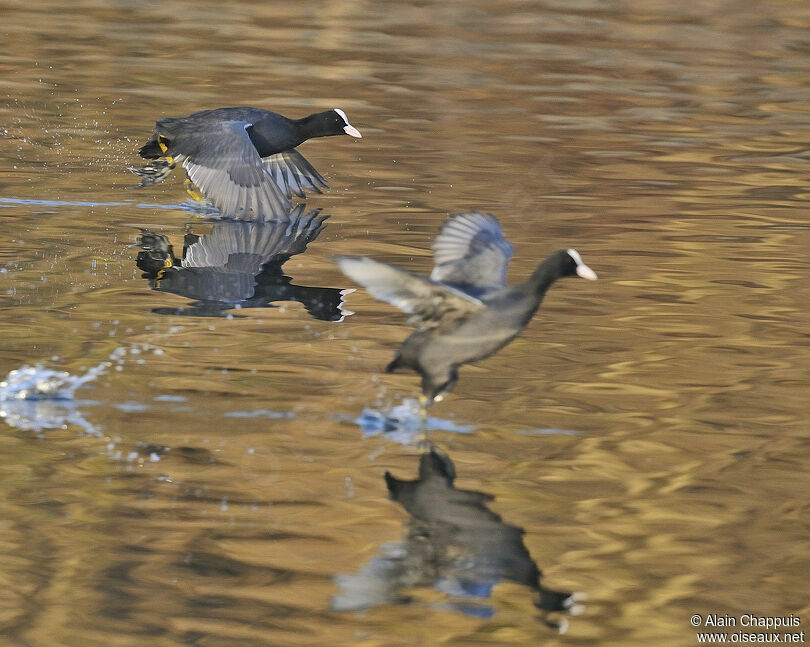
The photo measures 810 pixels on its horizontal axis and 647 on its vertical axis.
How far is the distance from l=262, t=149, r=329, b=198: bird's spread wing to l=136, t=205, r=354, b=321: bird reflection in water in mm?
595

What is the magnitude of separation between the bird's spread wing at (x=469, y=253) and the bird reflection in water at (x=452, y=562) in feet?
3.62

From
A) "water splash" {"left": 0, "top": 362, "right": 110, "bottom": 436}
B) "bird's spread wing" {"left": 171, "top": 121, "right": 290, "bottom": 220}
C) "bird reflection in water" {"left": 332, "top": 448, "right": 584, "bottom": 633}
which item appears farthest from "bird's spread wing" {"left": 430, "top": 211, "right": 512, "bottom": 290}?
"bird's spread wing" {"left": 171, "top": 121, "right": 290, "bottom": 220}

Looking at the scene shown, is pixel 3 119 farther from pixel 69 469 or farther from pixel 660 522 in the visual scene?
pixel 660 522

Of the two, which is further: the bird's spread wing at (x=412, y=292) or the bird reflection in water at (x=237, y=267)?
the bird reflection in water at (x=237, y=267)

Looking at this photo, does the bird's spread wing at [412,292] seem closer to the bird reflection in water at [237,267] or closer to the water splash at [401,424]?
the water splash at [401,424]

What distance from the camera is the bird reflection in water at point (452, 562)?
4.81 m

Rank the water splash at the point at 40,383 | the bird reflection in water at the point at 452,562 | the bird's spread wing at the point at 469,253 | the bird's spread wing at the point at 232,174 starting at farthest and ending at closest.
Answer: the bird's spread wing at the point at 232,174, the water splash at the point at 40,383, the bird's spread wing at the point at 469,253, the bird reflection in water at the point at 452,562

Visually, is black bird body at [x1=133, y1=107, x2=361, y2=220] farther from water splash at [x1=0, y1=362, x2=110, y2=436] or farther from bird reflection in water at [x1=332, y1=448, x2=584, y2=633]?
bird reflection in water at [x1=332, y1=448, x2=584, y2=633]

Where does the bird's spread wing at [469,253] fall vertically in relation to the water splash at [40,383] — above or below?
above

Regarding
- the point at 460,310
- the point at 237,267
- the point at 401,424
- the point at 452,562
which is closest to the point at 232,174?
the point at 237,267

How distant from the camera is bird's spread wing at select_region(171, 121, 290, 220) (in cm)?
1012

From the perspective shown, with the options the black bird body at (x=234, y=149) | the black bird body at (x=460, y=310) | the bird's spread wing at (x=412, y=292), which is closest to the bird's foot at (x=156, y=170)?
the black bird body at (x=234, y=149)

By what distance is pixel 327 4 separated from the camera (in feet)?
81.1

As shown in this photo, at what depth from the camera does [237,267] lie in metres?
9.34
